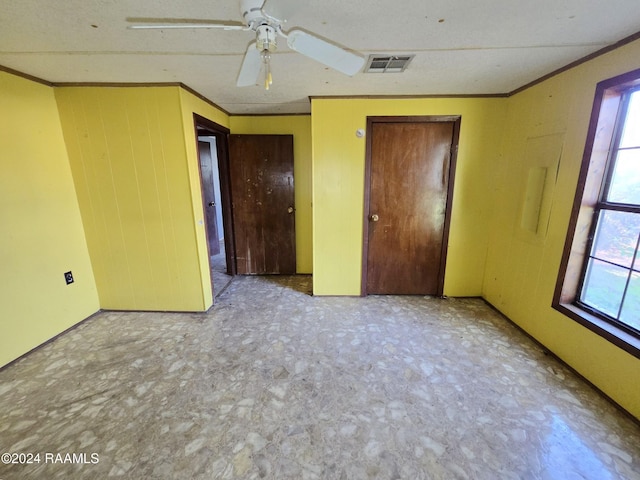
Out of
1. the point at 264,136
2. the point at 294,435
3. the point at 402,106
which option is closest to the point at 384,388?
the point at 294,435

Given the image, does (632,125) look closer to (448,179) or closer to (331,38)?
(448,179)

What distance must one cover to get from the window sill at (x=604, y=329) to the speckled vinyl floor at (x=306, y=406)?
1.24 ft

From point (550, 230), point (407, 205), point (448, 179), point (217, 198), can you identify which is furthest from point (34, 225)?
point (550, 230)

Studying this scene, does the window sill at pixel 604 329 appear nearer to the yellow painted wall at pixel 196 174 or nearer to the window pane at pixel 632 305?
the window pane at pixel 632 305

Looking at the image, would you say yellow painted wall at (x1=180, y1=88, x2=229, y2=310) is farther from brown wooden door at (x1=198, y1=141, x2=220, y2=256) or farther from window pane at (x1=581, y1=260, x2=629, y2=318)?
window pane at (x1=581, y1=260, x2=629, y2=318)

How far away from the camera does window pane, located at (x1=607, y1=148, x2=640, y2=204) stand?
1.59m

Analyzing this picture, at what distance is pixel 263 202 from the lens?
3.54m

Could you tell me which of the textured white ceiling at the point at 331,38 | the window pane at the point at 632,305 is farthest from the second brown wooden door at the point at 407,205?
the window pane at the point at 632,305

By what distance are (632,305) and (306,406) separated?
205 centimetres

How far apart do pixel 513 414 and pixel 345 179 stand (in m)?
2.24

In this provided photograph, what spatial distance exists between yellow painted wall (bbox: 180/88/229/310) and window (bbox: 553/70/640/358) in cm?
301

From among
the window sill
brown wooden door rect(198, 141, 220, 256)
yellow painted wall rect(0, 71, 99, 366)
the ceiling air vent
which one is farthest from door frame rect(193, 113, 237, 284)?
the window sill

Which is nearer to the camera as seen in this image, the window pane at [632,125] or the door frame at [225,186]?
the window pane at [632,125]

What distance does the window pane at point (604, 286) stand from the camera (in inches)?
66.4
